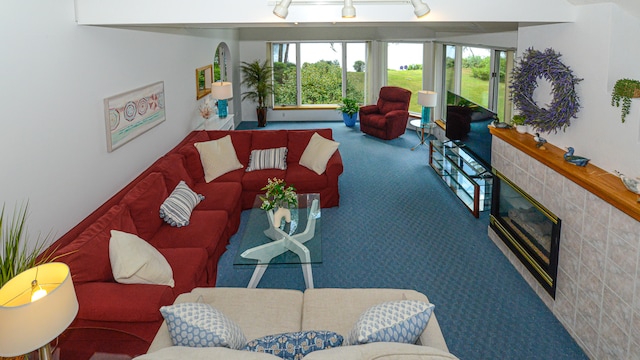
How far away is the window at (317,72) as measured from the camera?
507 inches

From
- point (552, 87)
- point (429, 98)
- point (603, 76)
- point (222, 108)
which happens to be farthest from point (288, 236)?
point (429, 98)

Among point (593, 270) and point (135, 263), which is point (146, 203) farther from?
point (593, 270)

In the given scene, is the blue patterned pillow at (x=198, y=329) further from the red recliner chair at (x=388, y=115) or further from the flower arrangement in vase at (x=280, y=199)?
the red recliner chair at (x=388, y=115)

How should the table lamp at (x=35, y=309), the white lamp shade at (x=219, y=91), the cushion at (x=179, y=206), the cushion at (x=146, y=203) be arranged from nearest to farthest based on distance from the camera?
the table lamp at (x=35, y=309) < the cushion at (x=146, y=203) < the cushion at (x=179, y=206) < the white lamp shade at (x=219, y=91)

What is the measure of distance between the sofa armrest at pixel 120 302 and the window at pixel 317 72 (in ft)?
32.7

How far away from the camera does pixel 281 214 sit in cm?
494

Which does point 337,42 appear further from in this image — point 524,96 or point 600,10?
point 600,10

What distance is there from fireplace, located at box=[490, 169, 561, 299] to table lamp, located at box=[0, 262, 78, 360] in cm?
335

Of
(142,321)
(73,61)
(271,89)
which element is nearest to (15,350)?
(142,321)

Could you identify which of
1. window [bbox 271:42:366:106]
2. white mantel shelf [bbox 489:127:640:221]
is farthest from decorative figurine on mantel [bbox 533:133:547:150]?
window [bbox 271:42:366:106]

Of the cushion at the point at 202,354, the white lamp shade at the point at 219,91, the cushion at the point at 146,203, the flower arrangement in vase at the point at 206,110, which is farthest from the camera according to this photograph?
the white lamp shade at the point at 219,91

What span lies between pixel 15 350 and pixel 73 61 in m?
2.68

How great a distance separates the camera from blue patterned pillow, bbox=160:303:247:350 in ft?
8.79

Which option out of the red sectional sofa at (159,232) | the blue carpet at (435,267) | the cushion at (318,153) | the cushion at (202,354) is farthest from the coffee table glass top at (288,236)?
the cushion at (202,354)
